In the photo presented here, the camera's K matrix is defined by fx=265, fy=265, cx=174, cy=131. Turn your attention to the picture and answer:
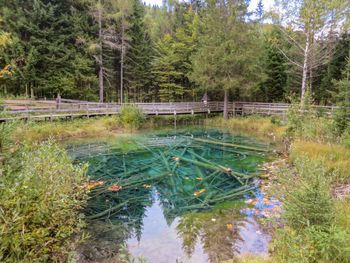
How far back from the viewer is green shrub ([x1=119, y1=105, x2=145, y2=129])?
61.5 feet

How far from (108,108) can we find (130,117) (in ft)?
6.81

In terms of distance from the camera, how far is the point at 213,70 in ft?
69.8

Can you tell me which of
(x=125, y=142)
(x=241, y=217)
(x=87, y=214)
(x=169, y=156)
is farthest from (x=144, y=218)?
(x=125, y=142)

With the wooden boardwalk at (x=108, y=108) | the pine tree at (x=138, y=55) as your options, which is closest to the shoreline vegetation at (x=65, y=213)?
the wooden boardwalk at (x=108, y=108)

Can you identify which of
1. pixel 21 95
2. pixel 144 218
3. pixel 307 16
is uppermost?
pixel 307 16

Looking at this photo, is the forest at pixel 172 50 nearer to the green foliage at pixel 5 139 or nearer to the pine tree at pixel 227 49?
the pine tree at pixel 227 49

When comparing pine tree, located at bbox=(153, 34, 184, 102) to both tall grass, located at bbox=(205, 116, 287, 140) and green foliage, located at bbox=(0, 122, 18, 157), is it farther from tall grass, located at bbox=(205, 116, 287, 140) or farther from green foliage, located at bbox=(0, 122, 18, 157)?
green foliage, located at bbox=(0, 122, 18, 157)

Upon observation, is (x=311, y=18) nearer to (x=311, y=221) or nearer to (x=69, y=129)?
(x=69, y=129)

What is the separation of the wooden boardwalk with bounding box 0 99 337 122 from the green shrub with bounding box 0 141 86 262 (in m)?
11.6

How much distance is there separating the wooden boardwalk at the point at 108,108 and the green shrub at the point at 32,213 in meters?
11.6

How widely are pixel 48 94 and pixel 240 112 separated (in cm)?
1811

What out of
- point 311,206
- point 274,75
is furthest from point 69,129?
point 274,75

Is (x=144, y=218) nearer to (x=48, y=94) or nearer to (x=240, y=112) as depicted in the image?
(x=240, y=112)

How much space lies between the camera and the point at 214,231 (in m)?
5.58
